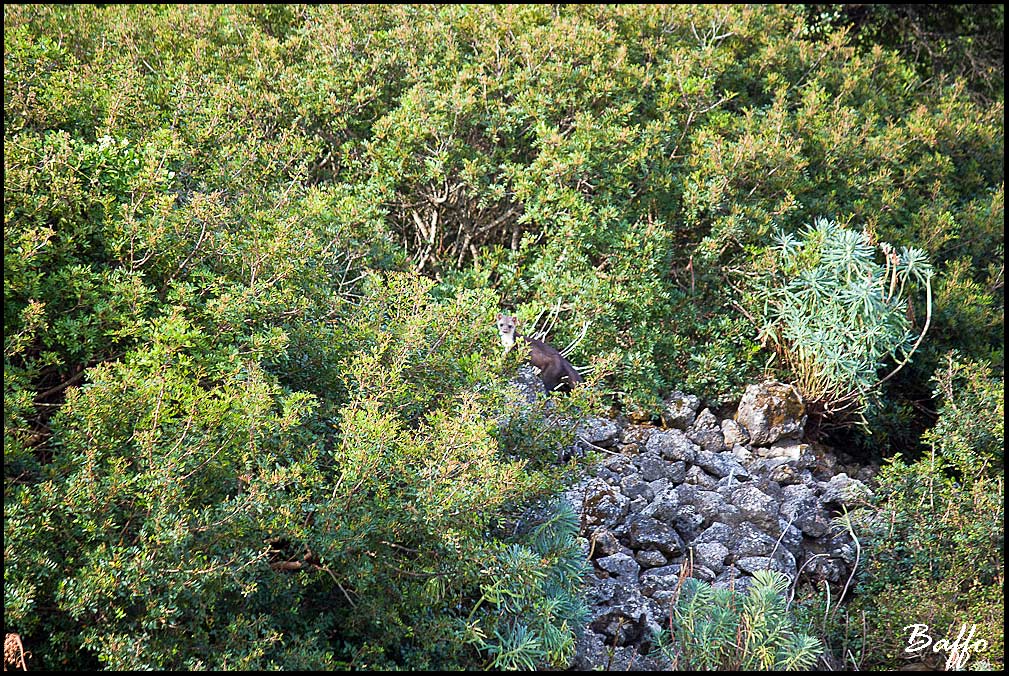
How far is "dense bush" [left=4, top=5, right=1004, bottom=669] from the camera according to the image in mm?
2895

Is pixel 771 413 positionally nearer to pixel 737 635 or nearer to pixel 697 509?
pixel 697 509

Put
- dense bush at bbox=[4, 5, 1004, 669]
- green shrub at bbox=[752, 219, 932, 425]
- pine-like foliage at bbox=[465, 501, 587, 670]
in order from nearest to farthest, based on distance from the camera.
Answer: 1. dense bush at bbox=[4, 5, 1004, 669]
2. pine-like foliage at bbox=[465, 501, 587, 670]
3. green shrub at bbox=[752, 219, 932, 425]

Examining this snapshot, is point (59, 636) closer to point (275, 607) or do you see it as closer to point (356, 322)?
point (275, 607)

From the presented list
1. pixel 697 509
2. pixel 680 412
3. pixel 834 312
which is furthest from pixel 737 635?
pixel 834 312

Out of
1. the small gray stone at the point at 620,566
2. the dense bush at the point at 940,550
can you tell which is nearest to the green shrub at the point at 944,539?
the dense bush at the point at 940,550

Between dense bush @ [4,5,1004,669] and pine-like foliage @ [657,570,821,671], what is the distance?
520mm

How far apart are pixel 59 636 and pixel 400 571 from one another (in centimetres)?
100

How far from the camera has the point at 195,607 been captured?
9.33 feet

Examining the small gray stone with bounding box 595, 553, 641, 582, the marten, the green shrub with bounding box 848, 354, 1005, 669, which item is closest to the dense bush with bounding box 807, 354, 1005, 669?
the green shrub with bounding box 848, 354, 1005, 669

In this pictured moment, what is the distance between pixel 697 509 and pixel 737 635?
4.25ft

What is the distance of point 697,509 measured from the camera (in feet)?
15.6

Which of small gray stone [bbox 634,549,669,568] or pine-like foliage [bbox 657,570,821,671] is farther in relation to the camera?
small gray stone [bbox 634,549,669,568]

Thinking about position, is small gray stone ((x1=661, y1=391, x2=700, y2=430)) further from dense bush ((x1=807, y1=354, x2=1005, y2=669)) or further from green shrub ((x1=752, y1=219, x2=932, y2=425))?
dense bush ((x1=807, y1=354, x2=1005, y2=669))

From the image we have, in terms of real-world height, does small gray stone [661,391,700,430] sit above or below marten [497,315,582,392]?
below
